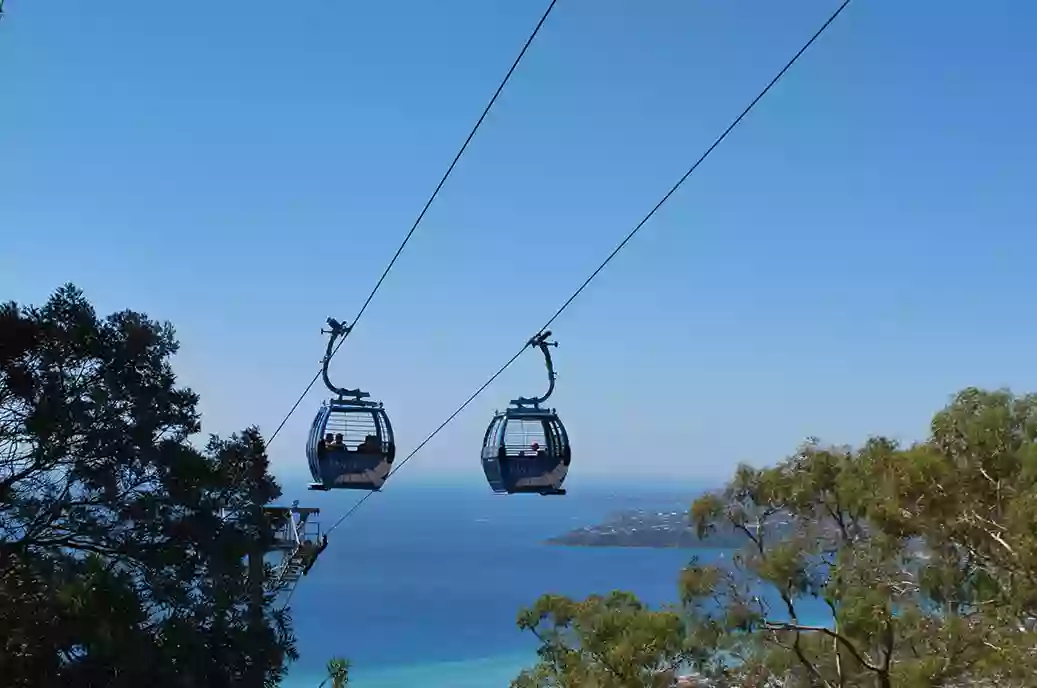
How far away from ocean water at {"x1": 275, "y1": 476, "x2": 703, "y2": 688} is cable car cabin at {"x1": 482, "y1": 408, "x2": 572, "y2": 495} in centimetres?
976

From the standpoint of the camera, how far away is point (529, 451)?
9.98m

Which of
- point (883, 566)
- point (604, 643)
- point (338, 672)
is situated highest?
point (883, 566)

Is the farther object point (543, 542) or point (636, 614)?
point (543, 542)

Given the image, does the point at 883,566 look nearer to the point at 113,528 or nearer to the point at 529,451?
the point at 529,451

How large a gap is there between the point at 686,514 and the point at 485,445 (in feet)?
28.6

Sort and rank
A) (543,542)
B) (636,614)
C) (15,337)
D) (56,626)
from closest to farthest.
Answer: (56,626) < (15,337) < (636,614) < (543,542)

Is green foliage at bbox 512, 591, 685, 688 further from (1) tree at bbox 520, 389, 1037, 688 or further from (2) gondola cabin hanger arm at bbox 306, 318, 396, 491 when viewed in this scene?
(2) gondola cabin hanger arm at bbox 306, 318, 396, 491

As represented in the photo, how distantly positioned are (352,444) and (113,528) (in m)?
3.33

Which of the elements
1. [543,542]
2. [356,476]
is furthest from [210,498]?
[543,542]

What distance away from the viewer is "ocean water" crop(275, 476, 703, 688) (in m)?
59.8

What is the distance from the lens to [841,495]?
1472cm

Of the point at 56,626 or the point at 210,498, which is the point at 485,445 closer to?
the point at 210,498

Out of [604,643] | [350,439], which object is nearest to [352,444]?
[350,439]

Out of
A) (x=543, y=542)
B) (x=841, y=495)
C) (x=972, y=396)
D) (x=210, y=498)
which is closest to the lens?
(x=210, y=498)
